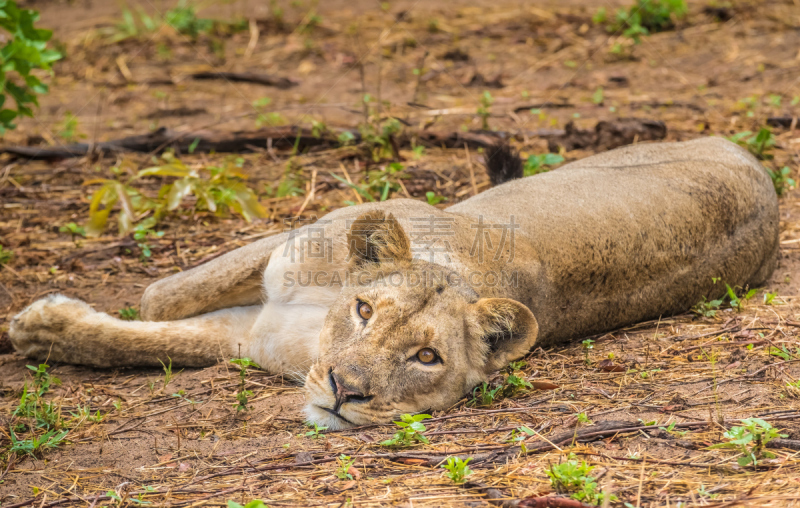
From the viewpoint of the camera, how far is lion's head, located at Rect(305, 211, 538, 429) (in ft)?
11.4

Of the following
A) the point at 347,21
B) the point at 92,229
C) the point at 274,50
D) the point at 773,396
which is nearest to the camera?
the point at 773,396

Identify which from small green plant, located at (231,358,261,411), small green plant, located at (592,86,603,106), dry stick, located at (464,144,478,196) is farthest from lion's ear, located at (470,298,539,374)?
small green plant, located at (592,86,603,106)

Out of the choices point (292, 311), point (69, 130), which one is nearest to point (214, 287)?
point (292, 311)

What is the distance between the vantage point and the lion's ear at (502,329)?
3.76 m

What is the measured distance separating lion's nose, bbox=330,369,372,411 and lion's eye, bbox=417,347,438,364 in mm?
361

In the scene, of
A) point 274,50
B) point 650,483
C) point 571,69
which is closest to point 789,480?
point 650,483

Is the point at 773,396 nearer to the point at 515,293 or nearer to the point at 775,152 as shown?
the point at 515,293

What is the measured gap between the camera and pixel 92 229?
620cm

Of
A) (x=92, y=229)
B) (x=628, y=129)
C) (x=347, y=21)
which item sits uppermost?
(x=347, y=21)

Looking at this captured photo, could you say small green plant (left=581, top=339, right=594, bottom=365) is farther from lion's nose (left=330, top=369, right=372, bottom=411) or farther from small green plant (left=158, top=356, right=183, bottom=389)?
small green plant (left=158, top=356, right=183, bottom=389)

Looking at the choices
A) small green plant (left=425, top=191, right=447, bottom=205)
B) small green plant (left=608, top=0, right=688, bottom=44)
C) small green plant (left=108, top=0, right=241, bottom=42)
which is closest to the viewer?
small green plant (left=425, top=191, right=447, bottom=205)

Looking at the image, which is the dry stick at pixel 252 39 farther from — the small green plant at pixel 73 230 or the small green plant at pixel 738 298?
the small green plant at pixel 738 298

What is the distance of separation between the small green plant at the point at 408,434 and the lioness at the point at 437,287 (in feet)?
0.77

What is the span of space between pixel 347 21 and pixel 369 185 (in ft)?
21.5
